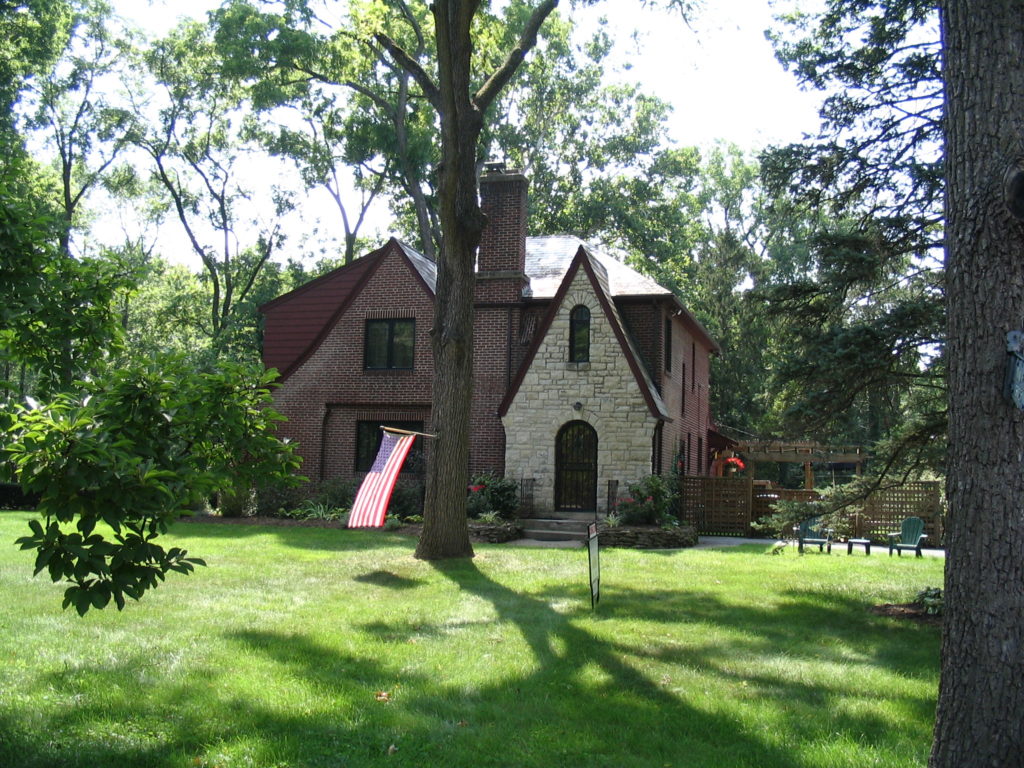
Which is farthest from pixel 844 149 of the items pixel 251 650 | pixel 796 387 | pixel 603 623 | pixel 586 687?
pixel 251 650

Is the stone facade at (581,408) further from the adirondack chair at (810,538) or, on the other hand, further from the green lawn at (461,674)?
the green lawn at (461,674)

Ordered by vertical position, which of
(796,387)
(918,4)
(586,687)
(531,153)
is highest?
(531,153)

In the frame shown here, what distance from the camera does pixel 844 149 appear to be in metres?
11.0

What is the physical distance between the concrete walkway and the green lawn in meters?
5.27

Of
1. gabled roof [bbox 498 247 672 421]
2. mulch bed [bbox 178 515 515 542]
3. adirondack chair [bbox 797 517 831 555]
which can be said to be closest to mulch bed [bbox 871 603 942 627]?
adirondack chair [bbox 797 517 831 555]

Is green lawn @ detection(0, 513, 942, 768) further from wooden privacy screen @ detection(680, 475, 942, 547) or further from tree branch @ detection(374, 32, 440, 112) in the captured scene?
wooden privacy screen @ detection(680, 475, 942, 547)

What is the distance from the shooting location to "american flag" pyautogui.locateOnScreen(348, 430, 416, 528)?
12.7 meters

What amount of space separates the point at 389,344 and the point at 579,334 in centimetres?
532

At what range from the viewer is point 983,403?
4359mm

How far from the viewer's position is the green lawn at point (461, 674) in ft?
17.3

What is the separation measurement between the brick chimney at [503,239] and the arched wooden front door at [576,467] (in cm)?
363

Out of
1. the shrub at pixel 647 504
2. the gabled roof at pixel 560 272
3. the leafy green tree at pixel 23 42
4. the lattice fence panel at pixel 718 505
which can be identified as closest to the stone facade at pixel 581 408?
the shrub at pixel 647 504

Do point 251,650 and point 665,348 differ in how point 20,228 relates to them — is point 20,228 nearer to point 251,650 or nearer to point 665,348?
point 251,650

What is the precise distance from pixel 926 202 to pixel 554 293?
1212 cm
